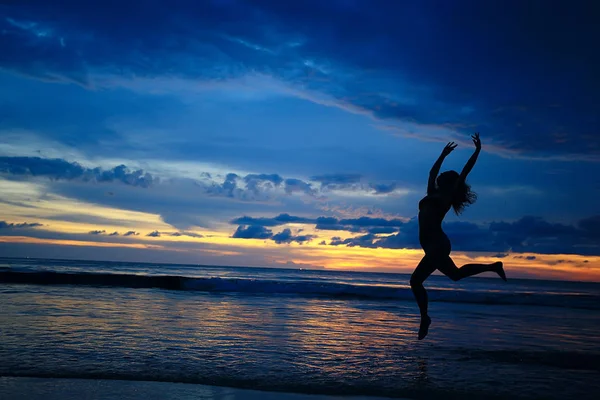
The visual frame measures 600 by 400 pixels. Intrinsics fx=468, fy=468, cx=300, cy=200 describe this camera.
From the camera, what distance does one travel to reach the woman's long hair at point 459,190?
19.4 feet

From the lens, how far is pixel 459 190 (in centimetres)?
584

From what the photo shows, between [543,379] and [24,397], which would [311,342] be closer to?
[543,379]

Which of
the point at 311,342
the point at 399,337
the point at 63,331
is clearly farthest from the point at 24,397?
the point at 399,337

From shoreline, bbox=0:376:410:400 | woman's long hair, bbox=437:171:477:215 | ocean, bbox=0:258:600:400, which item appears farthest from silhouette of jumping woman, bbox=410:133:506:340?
shoreline, bbox=0:376:410:400

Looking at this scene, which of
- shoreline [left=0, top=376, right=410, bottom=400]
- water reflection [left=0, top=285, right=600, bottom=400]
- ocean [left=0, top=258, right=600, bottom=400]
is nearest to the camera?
shoreline [left=0, top=376, right=410, bottom=400]

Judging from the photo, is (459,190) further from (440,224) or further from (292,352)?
(292,352)

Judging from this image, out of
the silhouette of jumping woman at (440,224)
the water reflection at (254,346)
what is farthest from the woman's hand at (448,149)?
the water reflection at (254,346)

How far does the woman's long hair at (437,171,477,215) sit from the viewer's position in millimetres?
5902

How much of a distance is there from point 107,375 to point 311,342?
3.13m

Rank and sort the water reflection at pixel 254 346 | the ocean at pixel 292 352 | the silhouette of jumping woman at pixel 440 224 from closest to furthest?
1. the ocean at pixel 292 352
2. the water reflection at pixel 254 346
3. the silhouette of jumping woman at pixel 440 224

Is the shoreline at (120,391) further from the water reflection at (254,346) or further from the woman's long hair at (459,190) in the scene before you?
the woman's long hair at (459,190)

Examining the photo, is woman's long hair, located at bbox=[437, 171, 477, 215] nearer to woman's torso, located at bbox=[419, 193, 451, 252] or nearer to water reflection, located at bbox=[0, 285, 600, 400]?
woman's torso, located at bbox=[419, 193, 451, 252]

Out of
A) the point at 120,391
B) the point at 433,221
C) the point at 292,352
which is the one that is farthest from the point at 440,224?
A: the point at 120,391

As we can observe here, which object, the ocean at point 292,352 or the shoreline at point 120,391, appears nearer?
the shoreline at point 120,391
